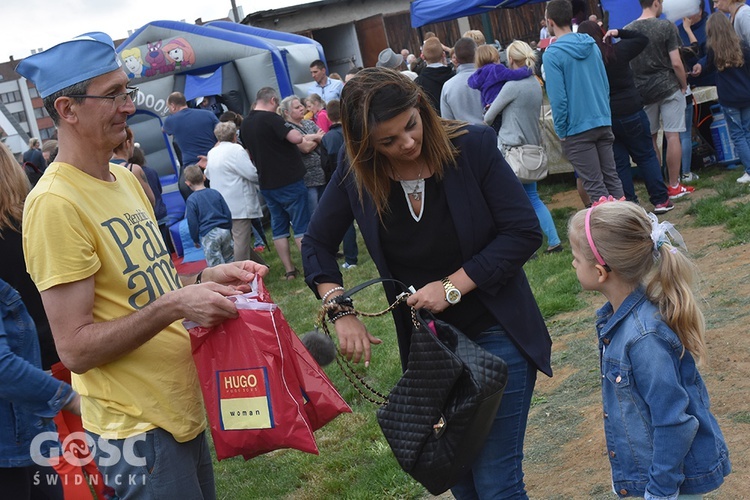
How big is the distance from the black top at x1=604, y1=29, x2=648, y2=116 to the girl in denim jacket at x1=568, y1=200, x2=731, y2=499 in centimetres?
602

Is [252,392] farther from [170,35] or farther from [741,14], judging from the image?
[170,35]

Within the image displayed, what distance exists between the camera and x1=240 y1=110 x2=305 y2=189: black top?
9992 mm

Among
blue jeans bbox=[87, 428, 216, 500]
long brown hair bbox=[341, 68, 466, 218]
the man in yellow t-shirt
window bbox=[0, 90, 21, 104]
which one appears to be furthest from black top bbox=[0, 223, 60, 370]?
window bbox=[0, 90, 21, 104]

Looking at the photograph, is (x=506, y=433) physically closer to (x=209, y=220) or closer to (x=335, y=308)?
(x=335, y=308)

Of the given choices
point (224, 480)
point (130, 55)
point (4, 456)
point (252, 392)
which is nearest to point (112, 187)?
point (252, 392)

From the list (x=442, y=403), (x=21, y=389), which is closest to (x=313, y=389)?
(x=442, y=403)

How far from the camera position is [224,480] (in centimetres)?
541

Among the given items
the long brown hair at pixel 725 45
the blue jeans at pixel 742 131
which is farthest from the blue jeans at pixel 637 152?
the long brown hair at pixel 725 45

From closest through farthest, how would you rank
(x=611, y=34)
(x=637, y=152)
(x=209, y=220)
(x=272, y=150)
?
1. (x=611, y=34)
2. (x=637, y=152)
3. (x=209, y=220)
4. (x=272, y=150)

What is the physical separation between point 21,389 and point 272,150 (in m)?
7.33

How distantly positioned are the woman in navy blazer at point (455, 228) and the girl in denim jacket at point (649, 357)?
237 millimetres

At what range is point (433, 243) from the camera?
2.89m

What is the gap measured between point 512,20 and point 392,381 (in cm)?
2426

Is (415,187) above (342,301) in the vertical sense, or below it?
above
